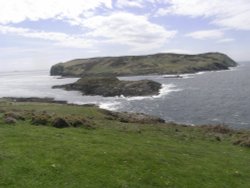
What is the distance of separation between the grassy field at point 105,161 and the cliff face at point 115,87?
107 m

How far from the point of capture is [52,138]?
30.6 m

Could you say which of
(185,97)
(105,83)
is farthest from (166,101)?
(105,83)

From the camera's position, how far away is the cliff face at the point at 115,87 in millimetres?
144250

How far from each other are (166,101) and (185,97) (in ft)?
41.8

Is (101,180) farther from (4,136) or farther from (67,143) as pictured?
(4,136)

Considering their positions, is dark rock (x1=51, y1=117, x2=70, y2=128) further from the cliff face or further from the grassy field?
the cliff face

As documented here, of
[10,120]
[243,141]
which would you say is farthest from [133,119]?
[10,120]

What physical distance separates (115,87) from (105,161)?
127 m

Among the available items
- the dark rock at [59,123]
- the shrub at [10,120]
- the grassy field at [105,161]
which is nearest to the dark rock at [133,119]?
the dark rock at [59,123]

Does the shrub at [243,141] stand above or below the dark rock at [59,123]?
below

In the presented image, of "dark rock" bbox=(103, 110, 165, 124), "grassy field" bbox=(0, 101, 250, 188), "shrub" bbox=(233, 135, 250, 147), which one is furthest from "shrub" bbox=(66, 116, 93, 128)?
"shrub" bbox=(233, 135, 250, 147)

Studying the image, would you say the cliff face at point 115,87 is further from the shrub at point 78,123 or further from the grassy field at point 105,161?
the grassy field at point 105,161

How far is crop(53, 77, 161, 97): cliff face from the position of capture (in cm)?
14425

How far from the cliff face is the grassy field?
350 feet
